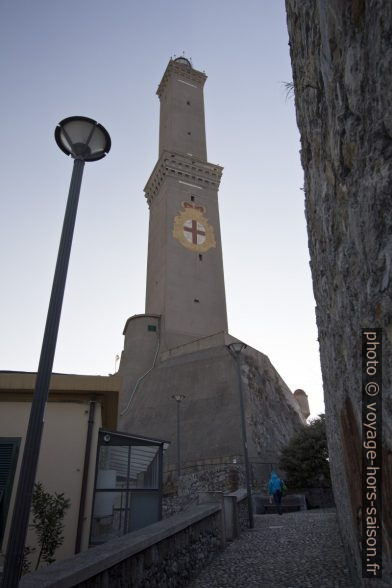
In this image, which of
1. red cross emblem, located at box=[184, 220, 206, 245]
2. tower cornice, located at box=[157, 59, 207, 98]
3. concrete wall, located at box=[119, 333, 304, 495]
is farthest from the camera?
tower cornice, located at box=[157, 59, 207, 98]

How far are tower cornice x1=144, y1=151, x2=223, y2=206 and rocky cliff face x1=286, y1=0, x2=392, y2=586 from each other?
112 feet

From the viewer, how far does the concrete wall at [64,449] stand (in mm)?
8169

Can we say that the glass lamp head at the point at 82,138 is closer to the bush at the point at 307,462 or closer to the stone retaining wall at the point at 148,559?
the stone retaining wall at the point at 148,559

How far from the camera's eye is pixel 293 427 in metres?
27.2

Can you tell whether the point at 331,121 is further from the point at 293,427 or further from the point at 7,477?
the point at 293,427

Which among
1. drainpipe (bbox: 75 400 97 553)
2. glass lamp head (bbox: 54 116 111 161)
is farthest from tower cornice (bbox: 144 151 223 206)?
glass lamp head (bbox: 54 116 111 161)

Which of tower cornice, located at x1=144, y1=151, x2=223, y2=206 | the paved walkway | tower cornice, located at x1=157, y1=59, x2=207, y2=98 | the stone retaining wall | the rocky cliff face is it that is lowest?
the paved walkway

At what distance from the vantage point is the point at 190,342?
2961 cm

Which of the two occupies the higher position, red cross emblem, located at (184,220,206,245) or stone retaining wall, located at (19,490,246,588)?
red cross emblem, located at (184,220,206,245)

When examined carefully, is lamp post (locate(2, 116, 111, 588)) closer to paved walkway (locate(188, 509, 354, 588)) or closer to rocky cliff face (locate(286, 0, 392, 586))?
rocky cliff face (locate(286, 0, 392, 586))

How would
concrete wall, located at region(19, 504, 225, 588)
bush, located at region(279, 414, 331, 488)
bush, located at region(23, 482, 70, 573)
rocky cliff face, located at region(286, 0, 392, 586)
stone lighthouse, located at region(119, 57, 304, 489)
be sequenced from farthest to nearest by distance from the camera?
1. stone lighthouse, located at region(119, 57, 304, 489)
2. bush, located at region(279, 414, 331, 488)
3. bush, located at region(23, 482, 70, 573)
4. concrete wall, located at region(19, 504, 225, 588)
5. rocky cliff face, located at region(286, 0, 392, 586)

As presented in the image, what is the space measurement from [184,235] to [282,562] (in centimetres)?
2931

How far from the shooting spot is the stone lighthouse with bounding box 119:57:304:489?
2342 cm

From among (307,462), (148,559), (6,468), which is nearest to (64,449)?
(6,468)
